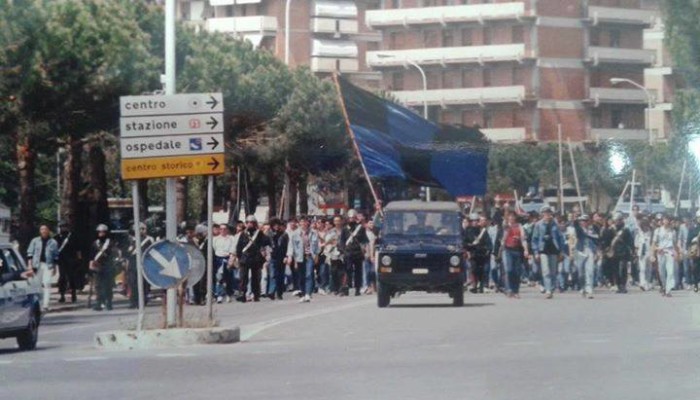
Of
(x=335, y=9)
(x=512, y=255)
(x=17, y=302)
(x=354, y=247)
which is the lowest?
(x=17, y=302)

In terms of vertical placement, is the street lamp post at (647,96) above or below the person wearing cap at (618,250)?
above

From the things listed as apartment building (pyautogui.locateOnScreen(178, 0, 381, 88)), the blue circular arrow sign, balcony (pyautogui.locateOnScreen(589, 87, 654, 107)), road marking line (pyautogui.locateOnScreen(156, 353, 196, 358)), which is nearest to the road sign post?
the blue circular arrow sign

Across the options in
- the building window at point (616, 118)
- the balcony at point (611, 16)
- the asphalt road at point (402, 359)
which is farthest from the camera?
the building window at point (616, 118)

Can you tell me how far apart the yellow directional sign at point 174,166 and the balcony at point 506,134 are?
6112cm

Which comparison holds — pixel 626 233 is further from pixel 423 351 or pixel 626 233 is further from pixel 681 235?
pixel 423 351

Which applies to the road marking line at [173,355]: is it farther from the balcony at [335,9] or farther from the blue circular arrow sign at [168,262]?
the balcony at [335,9]

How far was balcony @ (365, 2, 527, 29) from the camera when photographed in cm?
8881

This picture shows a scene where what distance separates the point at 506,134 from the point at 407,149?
39.3 meters

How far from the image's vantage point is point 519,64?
3472 inches

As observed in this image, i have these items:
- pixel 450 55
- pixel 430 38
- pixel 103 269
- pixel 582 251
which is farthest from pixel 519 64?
pixel 103 269

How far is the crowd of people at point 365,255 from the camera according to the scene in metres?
38.5

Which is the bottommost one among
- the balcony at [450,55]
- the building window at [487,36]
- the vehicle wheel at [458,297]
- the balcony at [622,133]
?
the vehicle wheel at [458,297]

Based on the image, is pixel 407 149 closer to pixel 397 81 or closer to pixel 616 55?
pixel 616 55

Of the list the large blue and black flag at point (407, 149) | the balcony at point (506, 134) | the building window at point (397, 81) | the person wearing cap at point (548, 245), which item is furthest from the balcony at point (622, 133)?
the person wearing cap at point (548, 245)
